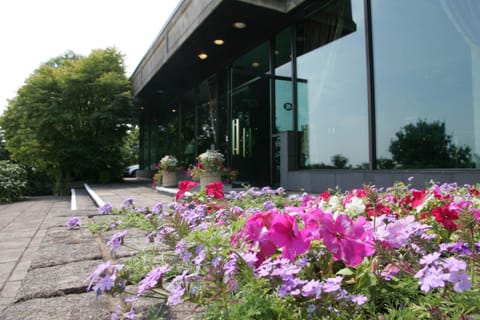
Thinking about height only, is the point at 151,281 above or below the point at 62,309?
above

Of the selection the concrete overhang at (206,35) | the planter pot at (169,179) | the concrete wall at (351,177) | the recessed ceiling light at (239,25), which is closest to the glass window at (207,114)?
the concrete overhang at (206,35)

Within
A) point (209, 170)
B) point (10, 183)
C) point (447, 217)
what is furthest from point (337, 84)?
point (10, 183)

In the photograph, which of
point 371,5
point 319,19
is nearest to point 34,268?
point 371,5

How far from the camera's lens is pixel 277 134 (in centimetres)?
624

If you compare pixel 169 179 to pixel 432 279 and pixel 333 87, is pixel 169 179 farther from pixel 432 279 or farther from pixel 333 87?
pixel 432 279

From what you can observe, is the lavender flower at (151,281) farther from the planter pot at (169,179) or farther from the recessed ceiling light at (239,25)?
the planter pot at (169,179)

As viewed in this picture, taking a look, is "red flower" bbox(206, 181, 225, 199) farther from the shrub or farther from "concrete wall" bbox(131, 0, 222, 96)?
the shrub

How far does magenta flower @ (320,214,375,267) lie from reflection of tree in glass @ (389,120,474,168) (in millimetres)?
3559

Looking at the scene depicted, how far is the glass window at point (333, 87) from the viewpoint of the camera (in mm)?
4750

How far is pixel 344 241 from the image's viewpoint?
28.9 inches

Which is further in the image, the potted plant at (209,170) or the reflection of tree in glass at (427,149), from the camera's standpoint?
the potted plant at (209,170)

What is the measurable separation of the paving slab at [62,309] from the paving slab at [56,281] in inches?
1.8

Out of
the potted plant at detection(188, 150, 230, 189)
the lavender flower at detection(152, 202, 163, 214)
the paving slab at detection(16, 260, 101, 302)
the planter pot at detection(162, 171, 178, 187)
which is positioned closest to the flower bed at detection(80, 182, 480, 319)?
the paving slab at detection(16, 260, 101, 302)

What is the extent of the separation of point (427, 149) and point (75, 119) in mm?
11327
